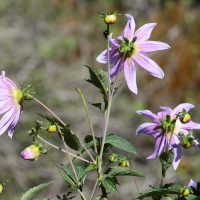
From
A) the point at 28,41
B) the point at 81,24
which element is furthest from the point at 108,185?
the point at 81,24

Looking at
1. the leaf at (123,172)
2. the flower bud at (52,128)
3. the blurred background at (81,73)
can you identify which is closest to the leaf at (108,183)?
the leaf at (123,172)

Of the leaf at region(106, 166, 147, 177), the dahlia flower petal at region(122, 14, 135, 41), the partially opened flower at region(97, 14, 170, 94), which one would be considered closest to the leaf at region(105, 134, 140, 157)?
the leaf at region(106, 166, 147, 177)

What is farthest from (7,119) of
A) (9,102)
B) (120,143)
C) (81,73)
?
(81,73)

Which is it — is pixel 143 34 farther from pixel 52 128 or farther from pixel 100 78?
pixel 52 128

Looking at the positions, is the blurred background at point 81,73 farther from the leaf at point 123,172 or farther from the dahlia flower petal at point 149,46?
the leaf at point 123,172

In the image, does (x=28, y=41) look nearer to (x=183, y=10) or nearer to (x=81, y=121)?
(x=81, y=121)

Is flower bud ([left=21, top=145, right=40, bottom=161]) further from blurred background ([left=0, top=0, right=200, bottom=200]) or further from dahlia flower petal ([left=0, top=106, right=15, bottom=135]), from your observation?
blurred background ([left=0, top=0, right=200, bottom=200])
